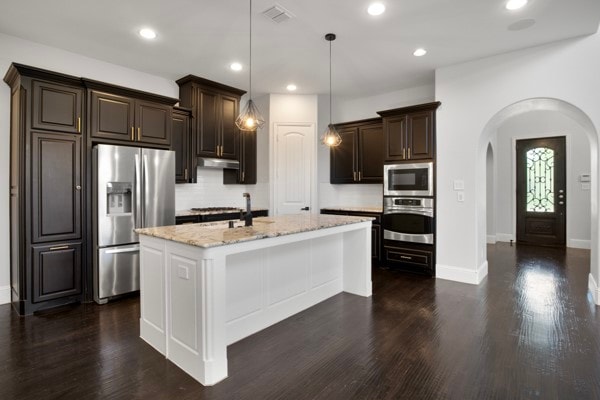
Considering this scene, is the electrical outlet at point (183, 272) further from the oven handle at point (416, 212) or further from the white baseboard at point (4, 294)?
the oven handle at point (416, 212)

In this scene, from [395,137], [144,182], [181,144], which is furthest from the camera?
[395,137]

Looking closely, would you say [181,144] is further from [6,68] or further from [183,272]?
[183,272]

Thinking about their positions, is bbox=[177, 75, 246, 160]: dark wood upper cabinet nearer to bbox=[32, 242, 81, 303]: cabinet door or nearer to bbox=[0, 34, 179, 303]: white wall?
bbox=[0, 34, 179, 303]: white wall

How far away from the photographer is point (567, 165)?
6.51 metres

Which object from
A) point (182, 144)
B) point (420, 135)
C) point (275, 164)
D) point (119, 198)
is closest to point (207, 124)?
point (182, 144)

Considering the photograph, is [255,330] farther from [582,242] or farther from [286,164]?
[582,242]

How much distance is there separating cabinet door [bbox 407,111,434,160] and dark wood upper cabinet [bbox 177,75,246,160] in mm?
2724

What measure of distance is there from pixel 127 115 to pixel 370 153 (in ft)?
12.1

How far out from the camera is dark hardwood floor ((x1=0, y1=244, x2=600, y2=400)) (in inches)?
79.8

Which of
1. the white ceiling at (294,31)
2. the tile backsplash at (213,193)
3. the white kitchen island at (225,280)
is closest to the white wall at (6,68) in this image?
the white ceiling at (294,31)

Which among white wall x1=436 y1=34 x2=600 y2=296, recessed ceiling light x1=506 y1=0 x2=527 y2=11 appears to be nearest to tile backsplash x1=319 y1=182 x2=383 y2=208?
white wall x1=436 y1=34 x2=600 y2=296

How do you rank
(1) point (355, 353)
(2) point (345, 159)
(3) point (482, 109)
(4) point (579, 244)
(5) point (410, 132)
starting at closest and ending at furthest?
(1) point (355, 353) < (3) point (482, 109) < (5) point (410, 132) < (2) point (345, 159) < (4) point (579, 244)

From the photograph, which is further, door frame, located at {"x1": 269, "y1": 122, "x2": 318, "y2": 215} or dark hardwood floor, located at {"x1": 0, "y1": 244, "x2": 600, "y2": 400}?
door frame, located at {"x1": 269, "y1": 122, "x2": 318, "y2": 215}

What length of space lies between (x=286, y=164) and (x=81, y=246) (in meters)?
3.21
